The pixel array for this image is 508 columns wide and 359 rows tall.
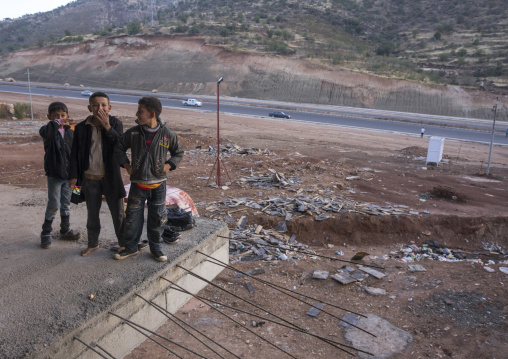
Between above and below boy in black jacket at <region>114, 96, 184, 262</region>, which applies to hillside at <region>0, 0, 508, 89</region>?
above

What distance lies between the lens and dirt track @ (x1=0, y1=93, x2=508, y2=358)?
5.88m

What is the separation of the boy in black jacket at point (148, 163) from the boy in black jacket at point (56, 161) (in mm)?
924

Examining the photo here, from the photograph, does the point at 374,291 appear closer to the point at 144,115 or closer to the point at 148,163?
the point at 148,163

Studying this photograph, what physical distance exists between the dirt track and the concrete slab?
1.00m

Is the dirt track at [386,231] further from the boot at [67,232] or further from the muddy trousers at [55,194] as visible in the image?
the muddy trousers at [55,194]

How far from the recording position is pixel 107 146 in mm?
4531

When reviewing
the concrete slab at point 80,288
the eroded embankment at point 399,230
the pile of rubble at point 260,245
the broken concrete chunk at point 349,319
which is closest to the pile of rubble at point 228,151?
the eroded embankment at point 399,230

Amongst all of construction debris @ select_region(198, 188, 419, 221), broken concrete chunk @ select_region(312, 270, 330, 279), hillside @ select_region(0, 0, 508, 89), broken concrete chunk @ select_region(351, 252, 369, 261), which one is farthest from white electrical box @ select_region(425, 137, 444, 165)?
hillside @ select_region(0, 0, 508, 89)

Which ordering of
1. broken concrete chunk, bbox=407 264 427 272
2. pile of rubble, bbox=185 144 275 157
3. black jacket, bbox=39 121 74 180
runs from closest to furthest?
black jacket, bbox=39 121 74 180 < broken concrete chunk, bbox=407 264 427 272 < pile of rubble, bbox=185 144 275 157

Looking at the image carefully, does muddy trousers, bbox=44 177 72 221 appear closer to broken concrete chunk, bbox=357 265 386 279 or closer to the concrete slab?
the concrete slab

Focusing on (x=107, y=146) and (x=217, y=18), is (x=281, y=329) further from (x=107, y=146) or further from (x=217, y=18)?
(x=217, y=18)

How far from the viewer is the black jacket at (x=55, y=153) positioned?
484cm

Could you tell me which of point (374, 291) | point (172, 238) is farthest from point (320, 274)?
point (172, 238)

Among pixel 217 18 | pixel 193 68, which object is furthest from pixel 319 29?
pixel 193 68
